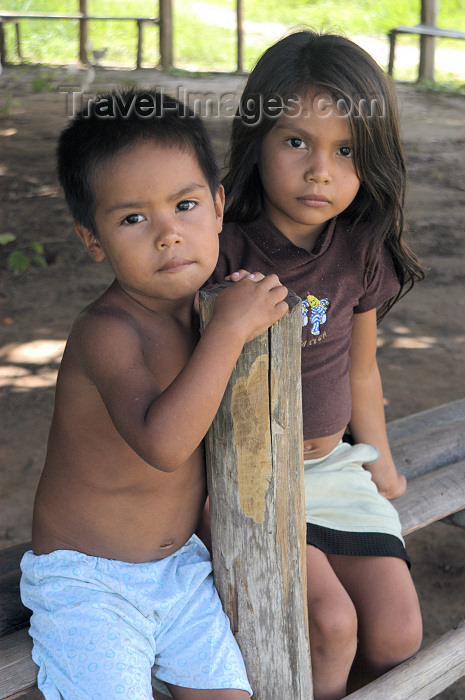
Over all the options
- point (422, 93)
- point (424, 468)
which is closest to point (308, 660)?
point (424, 468)

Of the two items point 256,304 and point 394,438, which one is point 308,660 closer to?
point 256,304

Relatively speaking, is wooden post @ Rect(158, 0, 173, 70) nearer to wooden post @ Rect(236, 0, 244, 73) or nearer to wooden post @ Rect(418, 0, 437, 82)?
wooden post @ Rect(236, 0, 244, 73)

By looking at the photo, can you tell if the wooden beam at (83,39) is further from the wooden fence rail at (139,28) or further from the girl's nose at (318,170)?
the girl's nose at (318,170)

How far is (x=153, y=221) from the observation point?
4.95ft

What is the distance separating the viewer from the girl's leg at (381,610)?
6.16 feet

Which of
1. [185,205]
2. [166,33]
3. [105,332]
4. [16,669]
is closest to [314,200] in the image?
[185,205]

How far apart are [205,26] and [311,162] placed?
1769 centimetres

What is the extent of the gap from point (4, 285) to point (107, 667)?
410 centimetres

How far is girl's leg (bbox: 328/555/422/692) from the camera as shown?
6.16ft

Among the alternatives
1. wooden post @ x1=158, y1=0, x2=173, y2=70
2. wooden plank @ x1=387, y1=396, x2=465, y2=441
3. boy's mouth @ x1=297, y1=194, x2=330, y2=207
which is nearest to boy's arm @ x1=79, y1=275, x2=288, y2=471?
boy's mouth @ x1=297, y1=194, x2=330, y2=207

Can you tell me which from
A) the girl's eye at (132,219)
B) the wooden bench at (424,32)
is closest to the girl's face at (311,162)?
the girl's eye at (132,219)

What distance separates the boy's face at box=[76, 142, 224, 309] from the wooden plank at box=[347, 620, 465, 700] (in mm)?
983

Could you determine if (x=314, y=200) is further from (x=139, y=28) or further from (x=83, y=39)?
(x=83, y=39)

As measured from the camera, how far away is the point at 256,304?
143cm
